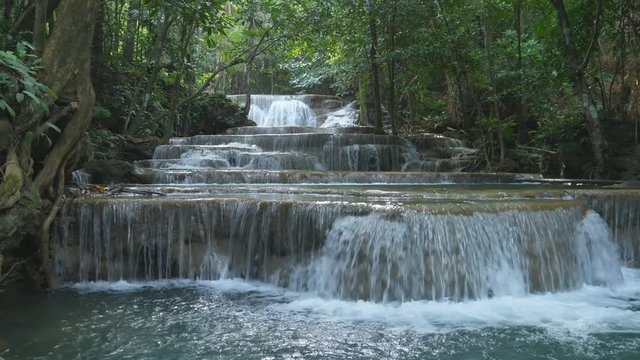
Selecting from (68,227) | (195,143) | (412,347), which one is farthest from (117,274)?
(195,143)

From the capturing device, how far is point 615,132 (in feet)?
37.4

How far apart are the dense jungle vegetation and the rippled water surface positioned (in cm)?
138

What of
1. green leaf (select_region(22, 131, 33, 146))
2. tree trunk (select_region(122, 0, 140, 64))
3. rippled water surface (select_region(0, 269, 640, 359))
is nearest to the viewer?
rippled water surface (select_region(0, 269, 640, 359))

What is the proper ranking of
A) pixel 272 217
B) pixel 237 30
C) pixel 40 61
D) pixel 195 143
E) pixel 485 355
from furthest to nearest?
pixel 237 30 → pixel 195 143 → pixel 272 217 → pixel 40 61 → pixel 485 355

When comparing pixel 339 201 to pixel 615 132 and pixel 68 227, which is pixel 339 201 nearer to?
pixel 68 227

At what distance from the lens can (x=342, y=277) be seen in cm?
618

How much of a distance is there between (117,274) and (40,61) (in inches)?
105

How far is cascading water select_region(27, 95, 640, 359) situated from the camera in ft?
15.4

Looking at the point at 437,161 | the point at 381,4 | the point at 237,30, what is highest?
the point at 237,30

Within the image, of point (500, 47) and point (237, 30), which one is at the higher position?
point (237, 30)

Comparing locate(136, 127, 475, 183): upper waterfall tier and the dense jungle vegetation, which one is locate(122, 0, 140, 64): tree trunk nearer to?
the dense jungle vegetation

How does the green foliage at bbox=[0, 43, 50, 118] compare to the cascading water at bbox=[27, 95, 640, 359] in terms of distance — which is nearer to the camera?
the cascading water at bbox=[27, 95, 640, 359]

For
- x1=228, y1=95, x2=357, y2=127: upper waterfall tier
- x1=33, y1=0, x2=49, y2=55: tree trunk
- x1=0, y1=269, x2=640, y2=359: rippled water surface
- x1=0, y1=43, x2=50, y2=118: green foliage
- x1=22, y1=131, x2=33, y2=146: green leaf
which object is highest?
x1=228, y1=95, x2=357, y2=127: upper waterfall tier

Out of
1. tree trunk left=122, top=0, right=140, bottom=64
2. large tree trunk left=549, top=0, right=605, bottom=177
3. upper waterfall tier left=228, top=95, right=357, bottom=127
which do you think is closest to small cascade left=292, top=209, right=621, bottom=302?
large tree trunk left=549, top=0, right=605, bottom=177
